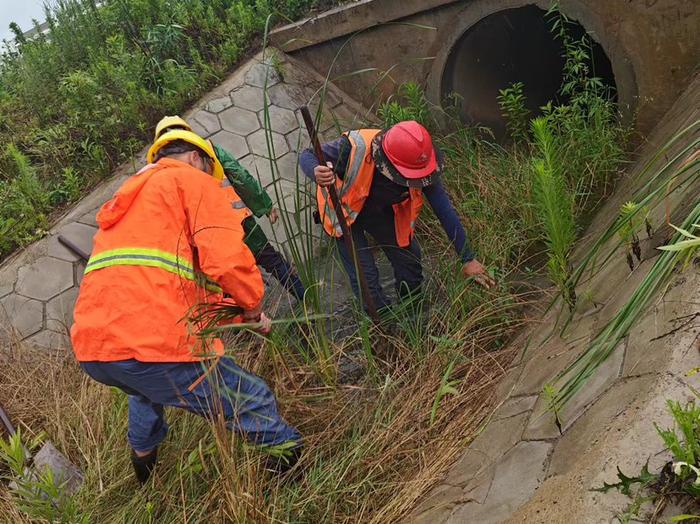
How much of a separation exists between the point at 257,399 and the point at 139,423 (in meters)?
0.60

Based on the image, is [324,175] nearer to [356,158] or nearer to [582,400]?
[356,158]

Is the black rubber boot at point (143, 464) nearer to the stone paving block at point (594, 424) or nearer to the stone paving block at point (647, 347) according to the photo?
the stone paving block at point (594, 424)

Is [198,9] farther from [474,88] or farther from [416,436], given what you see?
[416,436]

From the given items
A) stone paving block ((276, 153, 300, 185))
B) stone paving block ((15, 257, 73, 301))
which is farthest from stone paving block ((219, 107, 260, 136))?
stone paving block ((15, 257, 73, 301))

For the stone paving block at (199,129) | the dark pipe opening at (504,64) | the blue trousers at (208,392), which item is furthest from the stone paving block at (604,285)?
the stone paving block at (199,129)

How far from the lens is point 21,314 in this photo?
4.75 meters

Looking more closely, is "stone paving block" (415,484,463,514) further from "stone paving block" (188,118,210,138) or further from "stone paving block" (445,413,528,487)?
"stone paving block" (188,118,210,138)

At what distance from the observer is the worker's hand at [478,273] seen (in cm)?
373

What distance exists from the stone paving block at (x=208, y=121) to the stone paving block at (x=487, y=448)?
4075 mm

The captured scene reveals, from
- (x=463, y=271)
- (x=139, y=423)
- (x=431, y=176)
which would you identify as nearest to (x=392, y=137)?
(x=431, y=176)

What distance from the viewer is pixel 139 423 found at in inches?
119

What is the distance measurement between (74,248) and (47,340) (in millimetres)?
732

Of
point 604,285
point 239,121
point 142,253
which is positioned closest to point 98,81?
point 239,121

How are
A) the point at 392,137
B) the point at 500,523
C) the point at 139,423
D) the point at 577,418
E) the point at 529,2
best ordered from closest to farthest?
the point at 500,523
the point at 577,418
the point at 139,423
the point at 392,137
the point at 529,2
